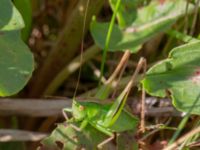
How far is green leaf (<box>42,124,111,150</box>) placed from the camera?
2.92 feet

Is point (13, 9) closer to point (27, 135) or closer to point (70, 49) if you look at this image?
point (27, 135)

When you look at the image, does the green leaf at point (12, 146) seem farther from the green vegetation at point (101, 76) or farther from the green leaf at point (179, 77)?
the green leaf at point (179, 77)

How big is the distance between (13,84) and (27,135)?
0.23 m

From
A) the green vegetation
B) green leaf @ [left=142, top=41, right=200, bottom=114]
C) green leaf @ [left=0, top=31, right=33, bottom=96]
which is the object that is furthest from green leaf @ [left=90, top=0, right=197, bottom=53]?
green leaf @ [left=0, top=31, right=33, bottom=96]

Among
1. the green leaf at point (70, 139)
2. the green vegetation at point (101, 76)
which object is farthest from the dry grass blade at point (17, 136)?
the green leaf at point (70, 139)

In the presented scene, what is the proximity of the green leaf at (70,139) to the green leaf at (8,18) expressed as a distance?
0.21m

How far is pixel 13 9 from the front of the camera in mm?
838

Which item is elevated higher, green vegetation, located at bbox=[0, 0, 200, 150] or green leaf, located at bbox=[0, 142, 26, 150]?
green vegetation, located at bbox=[0, 0, 200, 150]

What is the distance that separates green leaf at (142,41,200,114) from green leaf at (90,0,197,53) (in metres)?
0.12

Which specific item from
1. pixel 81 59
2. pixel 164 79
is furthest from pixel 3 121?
pixel 164 79

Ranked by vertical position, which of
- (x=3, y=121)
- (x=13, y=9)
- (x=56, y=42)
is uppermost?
(x=13, y=9)

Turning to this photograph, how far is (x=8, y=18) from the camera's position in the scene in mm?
832

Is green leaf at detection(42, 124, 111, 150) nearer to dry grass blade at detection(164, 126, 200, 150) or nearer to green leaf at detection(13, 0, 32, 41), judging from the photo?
dry grass blade at detection(164, 126, 200, 150)

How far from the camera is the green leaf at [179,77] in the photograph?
0.91 metres
